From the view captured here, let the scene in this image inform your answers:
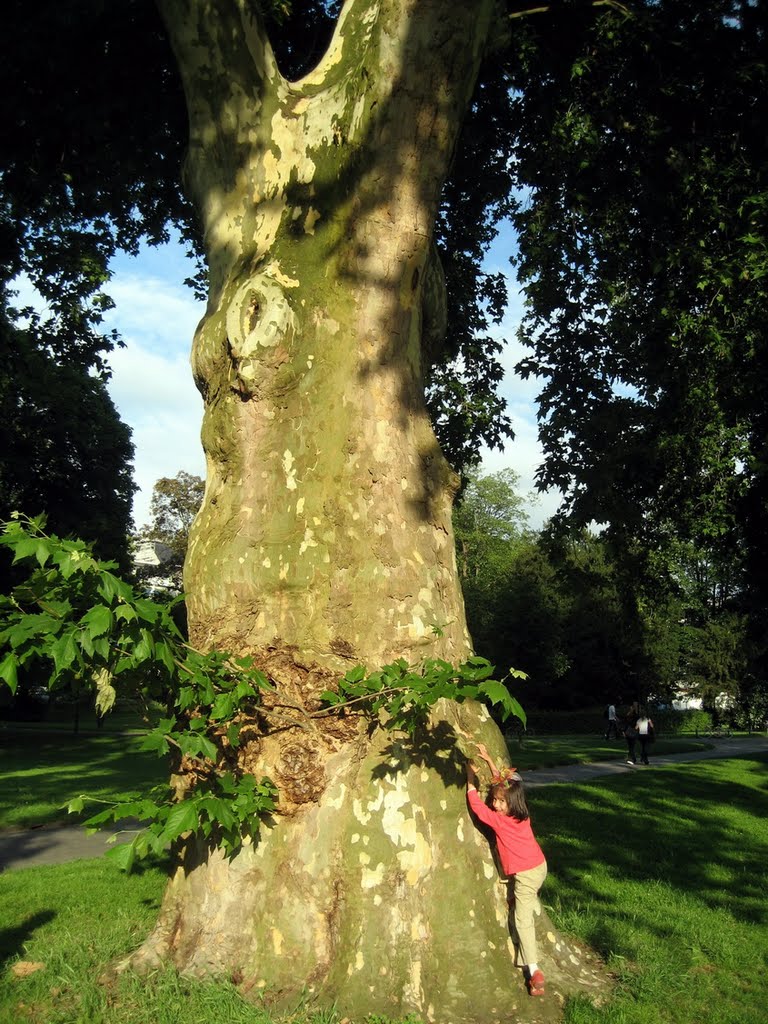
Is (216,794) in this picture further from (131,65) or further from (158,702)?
(131,65)

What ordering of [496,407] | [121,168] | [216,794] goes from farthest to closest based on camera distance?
Answer: [496,407], [121,168], [216,794]

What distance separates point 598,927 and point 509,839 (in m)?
1.94

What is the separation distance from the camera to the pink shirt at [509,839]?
15.2 ft

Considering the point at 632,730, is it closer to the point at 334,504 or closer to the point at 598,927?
the point at 598,927

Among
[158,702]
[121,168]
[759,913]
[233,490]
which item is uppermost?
[121,168]

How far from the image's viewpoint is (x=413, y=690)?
4219 millimetres

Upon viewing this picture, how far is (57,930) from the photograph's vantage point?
5.82 metres

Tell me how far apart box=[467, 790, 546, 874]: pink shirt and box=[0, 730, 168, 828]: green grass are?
12.7ft

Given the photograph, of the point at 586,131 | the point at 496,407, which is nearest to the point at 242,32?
the point at 586,131

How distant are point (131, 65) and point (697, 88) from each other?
5.97m

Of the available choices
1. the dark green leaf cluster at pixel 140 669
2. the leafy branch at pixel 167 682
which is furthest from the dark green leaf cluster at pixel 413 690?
the dark green leaf cluster at pixel 140 669

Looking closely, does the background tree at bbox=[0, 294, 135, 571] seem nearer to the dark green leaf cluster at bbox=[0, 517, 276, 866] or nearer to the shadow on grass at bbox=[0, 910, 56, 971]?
the shadow on grass at bbox=[0, 910, 56, 971]

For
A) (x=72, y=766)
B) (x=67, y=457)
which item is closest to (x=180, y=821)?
(x=72, y=766)

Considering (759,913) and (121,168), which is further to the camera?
(121,168)
